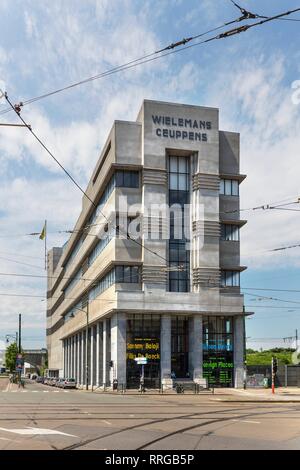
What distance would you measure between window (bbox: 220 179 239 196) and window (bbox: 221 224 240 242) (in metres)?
3.32

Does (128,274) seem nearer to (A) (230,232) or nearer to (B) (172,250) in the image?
(B) (172,250)

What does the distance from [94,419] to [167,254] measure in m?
41.8

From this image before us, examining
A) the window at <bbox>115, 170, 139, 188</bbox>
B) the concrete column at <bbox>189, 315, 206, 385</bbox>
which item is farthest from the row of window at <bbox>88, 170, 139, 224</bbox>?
the concrete column at <bbox>189, 315, 206, 385</bbox>

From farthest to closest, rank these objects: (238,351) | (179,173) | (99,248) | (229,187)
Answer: (99,248)
(229,187)
(179,173)
(238,351)

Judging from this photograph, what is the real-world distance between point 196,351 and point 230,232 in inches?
504

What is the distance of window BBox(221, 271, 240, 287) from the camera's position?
65.1m

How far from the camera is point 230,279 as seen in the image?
6544 cm

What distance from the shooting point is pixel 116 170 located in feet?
209

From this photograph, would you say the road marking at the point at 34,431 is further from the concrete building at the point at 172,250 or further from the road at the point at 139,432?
the concrete building at the point at 172,250

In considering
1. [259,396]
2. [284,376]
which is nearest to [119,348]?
[259,396]

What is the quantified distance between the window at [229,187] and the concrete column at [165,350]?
1441cm

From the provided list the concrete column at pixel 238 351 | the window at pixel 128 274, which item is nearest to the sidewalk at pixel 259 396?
the concrete column at pixel 238 351

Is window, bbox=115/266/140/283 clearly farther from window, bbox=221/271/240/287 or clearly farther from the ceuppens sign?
the ceuppens sign

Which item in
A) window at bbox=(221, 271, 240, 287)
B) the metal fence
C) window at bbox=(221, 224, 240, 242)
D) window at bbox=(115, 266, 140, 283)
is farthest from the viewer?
window at bbox=(221, 224, 240, 242)
